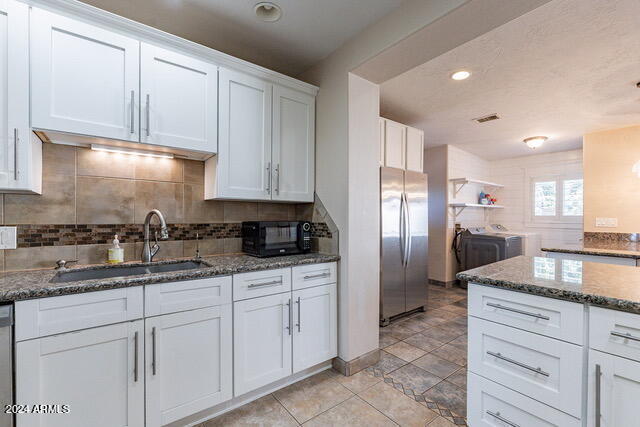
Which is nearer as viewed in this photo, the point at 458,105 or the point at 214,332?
the point at 214,332

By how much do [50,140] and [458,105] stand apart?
11.7 ft

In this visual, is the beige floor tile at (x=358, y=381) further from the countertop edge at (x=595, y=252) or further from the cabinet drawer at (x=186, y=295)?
the countertop edge at (x=595, y=252)

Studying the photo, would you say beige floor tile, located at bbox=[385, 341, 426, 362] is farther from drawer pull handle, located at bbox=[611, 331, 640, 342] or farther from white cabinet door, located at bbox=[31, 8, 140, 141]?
white cabinet door, located at bbox=[31, 8, 140, 141]

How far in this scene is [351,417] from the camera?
1.74 meters

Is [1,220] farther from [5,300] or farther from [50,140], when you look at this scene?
[5,300]

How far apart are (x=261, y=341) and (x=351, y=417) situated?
0.72 metres

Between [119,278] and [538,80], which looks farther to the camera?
[538,80]

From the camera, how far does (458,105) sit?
3.18 meters

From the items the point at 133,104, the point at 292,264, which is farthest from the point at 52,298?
the point at 292,264

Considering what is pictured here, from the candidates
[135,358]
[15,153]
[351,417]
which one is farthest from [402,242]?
[15,153]

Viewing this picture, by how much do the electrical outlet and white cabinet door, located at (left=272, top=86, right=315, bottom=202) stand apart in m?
4.02

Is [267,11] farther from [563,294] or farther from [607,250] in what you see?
[607,250]

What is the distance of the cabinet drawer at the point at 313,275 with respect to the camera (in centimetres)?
205

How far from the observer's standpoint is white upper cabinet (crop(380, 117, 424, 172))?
3.14 meters
